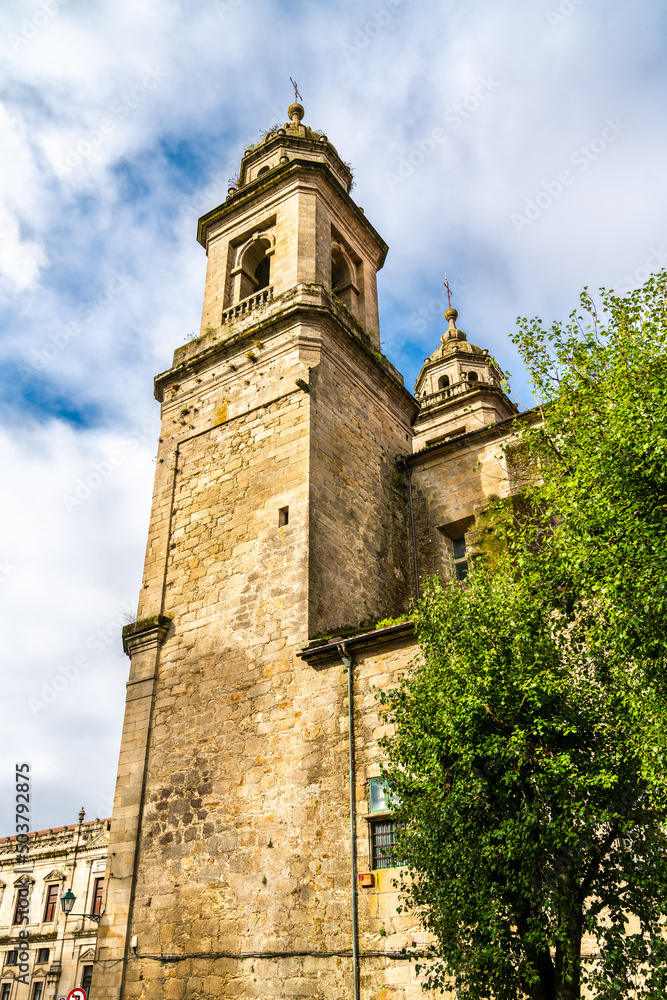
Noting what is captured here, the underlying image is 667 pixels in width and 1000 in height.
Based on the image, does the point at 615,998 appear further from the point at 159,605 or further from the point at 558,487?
the point at 159,605

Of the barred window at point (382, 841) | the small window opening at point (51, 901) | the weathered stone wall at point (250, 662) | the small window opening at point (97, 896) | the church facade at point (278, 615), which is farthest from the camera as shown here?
the small window opening at point (51, 901)

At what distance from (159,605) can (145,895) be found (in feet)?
15.7

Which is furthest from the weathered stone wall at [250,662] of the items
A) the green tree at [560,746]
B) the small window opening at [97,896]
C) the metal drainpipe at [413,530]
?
the small window opening at [97,896]

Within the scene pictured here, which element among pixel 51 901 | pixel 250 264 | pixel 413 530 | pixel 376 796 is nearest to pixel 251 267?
pixel 250 264

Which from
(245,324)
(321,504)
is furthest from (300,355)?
(321,504)

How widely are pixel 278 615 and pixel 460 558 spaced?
16.3 ft

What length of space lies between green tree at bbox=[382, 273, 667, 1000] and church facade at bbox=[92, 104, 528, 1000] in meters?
2.48

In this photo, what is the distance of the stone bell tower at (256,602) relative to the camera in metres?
10.2

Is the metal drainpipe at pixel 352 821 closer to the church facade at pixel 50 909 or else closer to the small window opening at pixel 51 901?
the church facade at pixel 50 909

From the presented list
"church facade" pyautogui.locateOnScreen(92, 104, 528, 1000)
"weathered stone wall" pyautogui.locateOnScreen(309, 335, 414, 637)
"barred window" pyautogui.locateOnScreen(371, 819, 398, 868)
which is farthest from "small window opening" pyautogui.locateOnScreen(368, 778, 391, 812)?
"weathered stone wall" pyautogui.locateOnScreen(309, 335, 414, 637)

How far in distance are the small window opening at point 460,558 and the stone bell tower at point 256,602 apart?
1.03 m

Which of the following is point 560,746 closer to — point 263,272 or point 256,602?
point 256,602

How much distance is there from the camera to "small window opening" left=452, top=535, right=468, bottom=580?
15.3 meters

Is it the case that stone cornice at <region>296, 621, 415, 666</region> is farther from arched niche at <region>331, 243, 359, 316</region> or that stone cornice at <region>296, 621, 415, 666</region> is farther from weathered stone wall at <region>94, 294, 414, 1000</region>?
arched niche at <region>331, 243, 359, 316</region>
